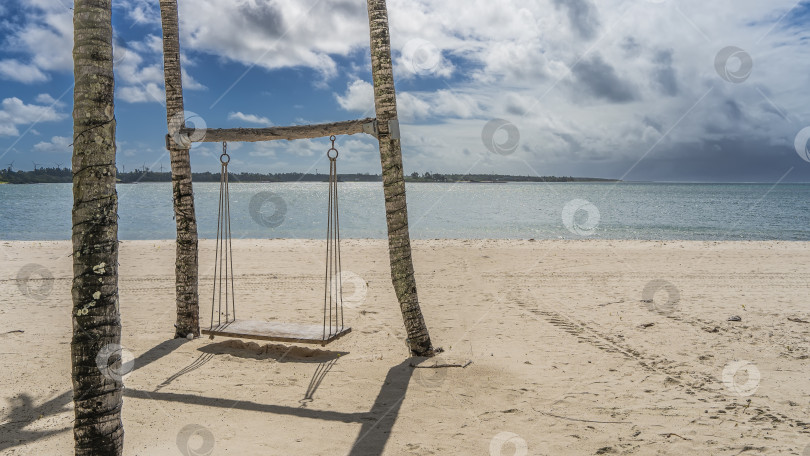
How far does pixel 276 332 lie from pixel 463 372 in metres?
2.37

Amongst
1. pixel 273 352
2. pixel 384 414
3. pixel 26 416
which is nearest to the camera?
pixel 26 416

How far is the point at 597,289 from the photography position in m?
11.4

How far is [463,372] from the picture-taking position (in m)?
6.38

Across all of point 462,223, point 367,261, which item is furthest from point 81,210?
point 462,223

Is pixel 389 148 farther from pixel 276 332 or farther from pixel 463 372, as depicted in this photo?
pixel 463 372

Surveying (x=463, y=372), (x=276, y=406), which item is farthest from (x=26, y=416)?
(x=463, y=372)

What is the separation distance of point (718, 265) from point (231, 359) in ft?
42.8

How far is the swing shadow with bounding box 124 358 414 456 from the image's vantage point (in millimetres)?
4718

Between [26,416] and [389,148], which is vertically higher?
[389,148]

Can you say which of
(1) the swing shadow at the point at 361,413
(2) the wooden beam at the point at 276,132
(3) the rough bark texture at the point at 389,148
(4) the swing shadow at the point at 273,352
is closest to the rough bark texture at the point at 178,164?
(2) the wooden beam at the point at 276,132

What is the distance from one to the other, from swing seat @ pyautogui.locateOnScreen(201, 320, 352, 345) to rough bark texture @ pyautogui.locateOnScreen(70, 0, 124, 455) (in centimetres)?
304

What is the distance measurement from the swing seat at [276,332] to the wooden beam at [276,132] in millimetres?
2450

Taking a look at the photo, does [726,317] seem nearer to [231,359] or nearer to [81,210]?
[231,359]

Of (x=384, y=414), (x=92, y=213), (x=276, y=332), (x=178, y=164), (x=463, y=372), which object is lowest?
(x=384, y=414)
